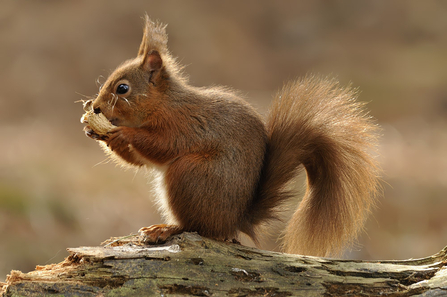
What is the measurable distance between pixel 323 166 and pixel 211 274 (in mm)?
748

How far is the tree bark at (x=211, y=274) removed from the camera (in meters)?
1.54

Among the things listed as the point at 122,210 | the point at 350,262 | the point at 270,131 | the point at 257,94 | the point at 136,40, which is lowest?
the point at 350,262

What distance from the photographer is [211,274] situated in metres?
1.66

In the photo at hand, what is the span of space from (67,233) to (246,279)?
3.18m

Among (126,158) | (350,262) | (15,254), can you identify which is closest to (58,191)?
(15,254)

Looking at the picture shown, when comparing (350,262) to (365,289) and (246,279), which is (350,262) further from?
(246,279)

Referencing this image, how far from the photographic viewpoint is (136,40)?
8203 mm

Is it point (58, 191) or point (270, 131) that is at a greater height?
point (58, 191)

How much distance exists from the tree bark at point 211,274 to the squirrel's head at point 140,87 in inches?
23.8

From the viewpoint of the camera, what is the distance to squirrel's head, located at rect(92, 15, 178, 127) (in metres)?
2.07

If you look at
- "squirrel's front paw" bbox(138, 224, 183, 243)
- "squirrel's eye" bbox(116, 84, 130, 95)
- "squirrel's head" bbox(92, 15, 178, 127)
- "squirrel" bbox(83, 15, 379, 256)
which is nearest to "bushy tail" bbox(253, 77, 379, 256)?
"squirrel" bbox(83, 15, 379, 256)


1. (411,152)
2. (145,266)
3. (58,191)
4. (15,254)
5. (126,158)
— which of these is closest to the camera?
(145,266)

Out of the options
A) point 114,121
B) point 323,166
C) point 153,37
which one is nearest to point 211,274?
point 323,166

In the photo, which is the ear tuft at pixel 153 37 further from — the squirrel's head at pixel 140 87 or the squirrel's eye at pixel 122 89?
the squirrel's eye at pixel 122 89
